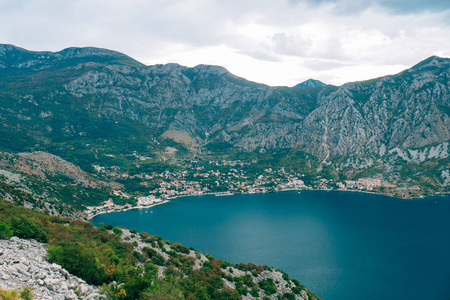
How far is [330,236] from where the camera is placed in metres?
84.8

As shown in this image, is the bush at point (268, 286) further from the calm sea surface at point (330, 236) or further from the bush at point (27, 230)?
the bush at point (27, 230)

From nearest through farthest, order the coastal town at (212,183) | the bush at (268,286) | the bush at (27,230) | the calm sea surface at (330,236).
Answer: the bush at (27,230) < the bush at (268,286) < the calm sea surface at (330,236) < the coastal town at (212,183)

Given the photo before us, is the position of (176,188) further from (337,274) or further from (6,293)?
(6,293)

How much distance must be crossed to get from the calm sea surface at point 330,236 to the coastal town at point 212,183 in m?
13.4

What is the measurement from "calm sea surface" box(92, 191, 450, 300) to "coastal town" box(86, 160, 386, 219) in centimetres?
1340

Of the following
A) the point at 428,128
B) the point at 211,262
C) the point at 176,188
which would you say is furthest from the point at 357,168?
the point at 211,262

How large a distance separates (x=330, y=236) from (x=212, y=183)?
90035 mm

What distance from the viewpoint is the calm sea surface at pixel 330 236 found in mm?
57719

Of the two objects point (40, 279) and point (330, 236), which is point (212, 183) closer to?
point (330, 236)

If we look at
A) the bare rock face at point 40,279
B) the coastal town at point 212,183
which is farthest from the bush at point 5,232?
the coastal town at point 212,183

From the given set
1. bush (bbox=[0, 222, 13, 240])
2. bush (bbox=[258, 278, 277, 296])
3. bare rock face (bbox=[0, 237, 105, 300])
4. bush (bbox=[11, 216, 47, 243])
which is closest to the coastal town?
bush (bbox=[258, 278, 277, 296])

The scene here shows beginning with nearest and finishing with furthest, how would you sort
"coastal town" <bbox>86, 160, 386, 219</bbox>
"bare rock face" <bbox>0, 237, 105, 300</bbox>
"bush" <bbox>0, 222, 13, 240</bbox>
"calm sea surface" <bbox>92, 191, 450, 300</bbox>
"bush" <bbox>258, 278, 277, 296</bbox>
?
1. "bare rock face" <bbox>0, 237, 105, 300</bbox>
2. "bush" <bbox>0, 222, 13, 240</bbox>
3. "bush" <bbox>258, 278, 277, 296</bbox>
4. "calm sea surface" <bbox>92, 191, 450, 300</bbox>
5. "coastal town" <bbox>86, 160, 386, 219</bbox>

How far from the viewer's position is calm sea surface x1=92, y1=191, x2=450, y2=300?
57719 mm

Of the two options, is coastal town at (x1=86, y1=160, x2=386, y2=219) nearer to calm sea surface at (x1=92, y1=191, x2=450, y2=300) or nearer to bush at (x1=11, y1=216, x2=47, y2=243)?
Answer: calm sea surface at (x1=92, y1=191, x2=450, y2=300)
